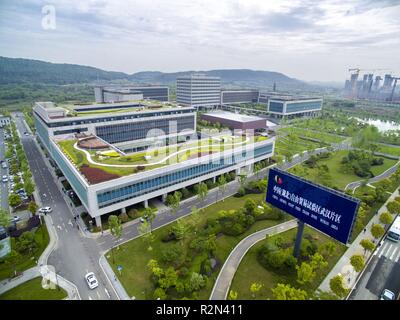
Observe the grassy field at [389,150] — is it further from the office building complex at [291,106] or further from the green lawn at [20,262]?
the green lawn at [20,262]

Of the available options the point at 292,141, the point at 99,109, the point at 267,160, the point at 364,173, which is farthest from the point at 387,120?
the point at 99,109

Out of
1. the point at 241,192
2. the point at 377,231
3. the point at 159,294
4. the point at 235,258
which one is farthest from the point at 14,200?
the point at 377,231

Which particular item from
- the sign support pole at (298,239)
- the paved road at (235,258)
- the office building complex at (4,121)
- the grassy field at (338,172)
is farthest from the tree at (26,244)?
the office building complex at (4,121)

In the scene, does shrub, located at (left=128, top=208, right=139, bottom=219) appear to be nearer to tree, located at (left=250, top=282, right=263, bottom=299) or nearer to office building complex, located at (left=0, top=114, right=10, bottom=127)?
tree, located at (left=250, top=282, right=263, bottom=299)

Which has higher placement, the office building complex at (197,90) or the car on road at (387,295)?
the office building complex at (197,90)

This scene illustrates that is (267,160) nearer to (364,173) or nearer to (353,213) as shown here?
(364,173)

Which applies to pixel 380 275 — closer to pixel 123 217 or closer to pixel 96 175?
pixel 123 217
